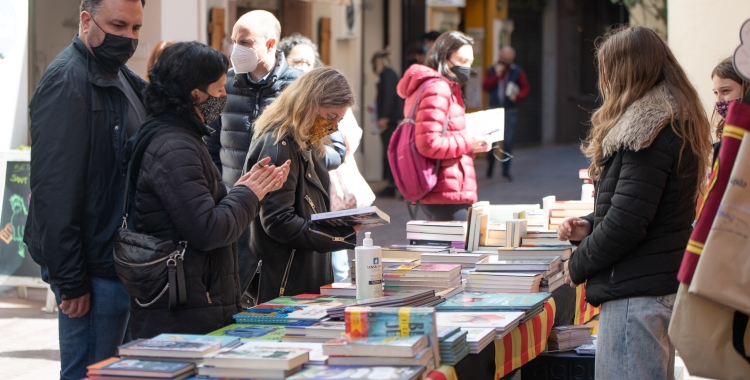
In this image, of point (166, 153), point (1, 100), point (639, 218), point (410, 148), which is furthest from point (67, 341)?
point (1, 100)

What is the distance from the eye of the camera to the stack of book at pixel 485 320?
3197mm

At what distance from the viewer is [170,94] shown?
3.06 metres

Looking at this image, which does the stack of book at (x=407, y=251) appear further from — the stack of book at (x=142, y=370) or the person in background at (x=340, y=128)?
the stack of book at (x=142, y=370)

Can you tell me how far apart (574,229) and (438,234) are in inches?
58.2

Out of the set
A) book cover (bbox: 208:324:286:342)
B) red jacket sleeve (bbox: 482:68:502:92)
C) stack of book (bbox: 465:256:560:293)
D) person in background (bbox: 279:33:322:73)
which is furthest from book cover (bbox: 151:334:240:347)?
red jacket sleeve (bbox: 482:68:502:92)

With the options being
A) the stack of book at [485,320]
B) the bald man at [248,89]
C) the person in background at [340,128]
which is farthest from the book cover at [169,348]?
the person in background at [340,128]

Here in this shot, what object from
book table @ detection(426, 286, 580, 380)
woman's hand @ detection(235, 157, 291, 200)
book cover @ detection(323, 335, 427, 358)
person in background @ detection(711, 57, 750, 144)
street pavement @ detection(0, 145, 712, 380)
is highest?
person in background @ detection(711, 57, 750, 144)

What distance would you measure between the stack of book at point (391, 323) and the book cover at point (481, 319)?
43 centimetres

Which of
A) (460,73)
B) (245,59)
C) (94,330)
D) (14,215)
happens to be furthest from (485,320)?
(14,215)

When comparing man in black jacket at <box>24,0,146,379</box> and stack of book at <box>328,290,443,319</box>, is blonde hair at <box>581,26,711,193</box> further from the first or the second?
man in black jacket at <box>24,0,146,379</box>

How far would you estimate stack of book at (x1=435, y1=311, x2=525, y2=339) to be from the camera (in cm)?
320

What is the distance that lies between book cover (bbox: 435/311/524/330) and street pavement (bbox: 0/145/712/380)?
6.96ft

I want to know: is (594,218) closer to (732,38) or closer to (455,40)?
(455,40)

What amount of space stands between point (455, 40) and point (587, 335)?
2.27 meters
